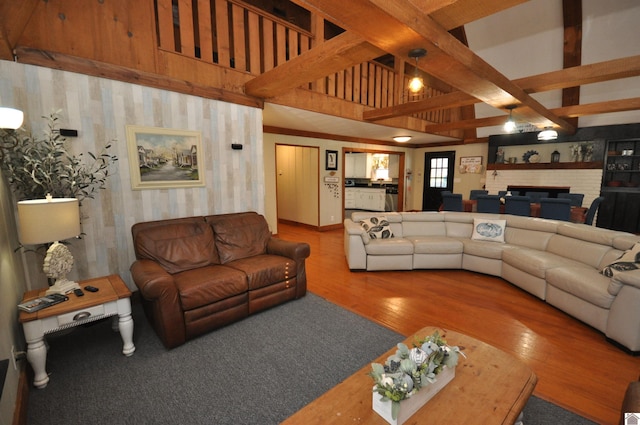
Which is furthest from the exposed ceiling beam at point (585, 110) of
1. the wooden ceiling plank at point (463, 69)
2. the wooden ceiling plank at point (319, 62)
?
the wooden ceiling plank at point (319, 62)

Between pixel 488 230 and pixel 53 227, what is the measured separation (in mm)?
4931

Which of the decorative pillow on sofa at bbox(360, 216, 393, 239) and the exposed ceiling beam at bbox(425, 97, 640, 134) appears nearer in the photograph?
the decorative pillow on sofa at bbox(360, 216, 393, 239)

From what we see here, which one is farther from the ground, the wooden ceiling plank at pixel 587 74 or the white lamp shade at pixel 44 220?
the wooden ceiling plank at pixel 587 74

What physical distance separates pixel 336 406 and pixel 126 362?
185cm

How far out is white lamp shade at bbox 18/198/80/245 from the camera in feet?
6.02

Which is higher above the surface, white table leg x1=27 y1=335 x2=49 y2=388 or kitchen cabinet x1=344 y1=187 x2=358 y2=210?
kitchen cabinet x1=344 y1=187 x2=358 y2=210

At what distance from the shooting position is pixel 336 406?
4.18ft

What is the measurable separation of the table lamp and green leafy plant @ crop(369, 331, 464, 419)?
7.32 ft

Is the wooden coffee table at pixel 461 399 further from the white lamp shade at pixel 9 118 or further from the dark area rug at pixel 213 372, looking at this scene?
the white lamp shade at pixel 9 118

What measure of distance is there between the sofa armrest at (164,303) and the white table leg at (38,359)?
64cm

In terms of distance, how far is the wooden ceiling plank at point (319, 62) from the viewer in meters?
2.20

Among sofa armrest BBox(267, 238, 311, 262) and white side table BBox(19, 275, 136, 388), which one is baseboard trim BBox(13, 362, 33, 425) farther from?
sofa armrest BBox(267, 238, 311, 262)

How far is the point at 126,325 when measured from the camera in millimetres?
2236

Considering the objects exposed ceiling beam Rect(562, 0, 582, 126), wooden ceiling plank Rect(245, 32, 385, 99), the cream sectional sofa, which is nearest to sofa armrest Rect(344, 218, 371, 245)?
the cream sectional sofa
